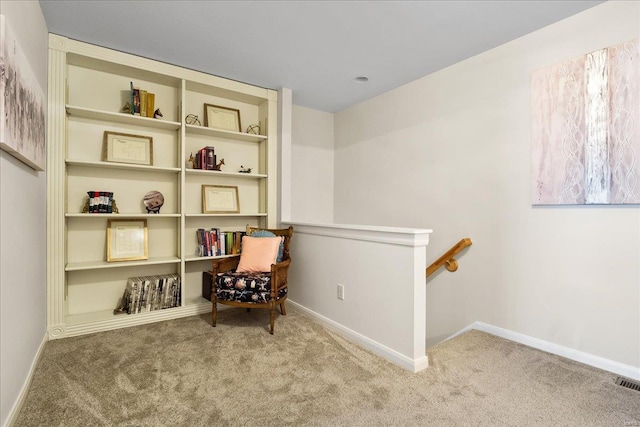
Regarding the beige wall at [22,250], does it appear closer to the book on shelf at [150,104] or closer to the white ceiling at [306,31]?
the white ceiling at [306,31]

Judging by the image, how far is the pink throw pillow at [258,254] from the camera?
3033 millimetres

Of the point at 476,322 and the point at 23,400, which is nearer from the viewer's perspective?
the point at 23,400

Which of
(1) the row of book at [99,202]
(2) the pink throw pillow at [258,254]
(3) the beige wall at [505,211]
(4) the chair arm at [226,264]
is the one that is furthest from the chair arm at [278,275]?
(1) the row of book at [99,202]

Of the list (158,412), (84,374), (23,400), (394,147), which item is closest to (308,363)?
(158,412)

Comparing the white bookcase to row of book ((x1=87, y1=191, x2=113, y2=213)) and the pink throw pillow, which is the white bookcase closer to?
row of book ((x1=87, y1=191, x2=113, y2=213))

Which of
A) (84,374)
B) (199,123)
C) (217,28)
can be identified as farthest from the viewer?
(199,123)

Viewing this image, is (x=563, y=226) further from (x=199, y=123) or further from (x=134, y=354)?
(x=199, y=123)

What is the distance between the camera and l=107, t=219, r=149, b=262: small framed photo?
9.70 ft

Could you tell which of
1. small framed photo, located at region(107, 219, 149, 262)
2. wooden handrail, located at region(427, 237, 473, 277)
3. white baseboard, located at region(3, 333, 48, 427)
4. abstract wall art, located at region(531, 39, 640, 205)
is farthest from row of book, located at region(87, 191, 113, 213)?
abstract wall art, located at region(531, 39, 640, 205)

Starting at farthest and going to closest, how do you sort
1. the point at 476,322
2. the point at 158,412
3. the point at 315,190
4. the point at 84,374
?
the point at 315,190 < the point at 476,322 < the point at 84,374 < the point at 158,412

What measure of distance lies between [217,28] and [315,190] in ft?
7.72

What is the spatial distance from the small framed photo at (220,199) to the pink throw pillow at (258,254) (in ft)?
2.09

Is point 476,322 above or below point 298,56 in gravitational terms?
below

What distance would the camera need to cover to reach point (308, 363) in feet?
7.15
